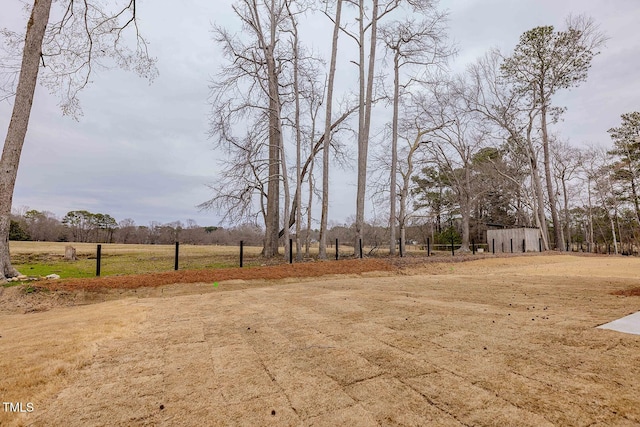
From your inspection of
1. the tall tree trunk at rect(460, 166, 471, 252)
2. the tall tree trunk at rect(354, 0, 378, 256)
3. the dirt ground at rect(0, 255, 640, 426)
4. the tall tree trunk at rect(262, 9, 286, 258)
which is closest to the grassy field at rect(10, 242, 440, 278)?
the tall tree trunk at rect(262, 9, 286, 258)

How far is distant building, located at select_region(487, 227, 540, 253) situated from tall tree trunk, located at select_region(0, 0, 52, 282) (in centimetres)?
2704

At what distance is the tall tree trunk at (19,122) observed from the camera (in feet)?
25.4

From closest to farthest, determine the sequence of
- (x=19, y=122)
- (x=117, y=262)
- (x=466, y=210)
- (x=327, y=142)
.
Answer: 1. (x=19, y=122)
2. (x=327, y=142)
3. (x=117, y=262)
4. (x=466, y=210)

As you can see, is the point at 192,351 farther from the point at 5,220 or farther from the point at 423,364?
the point at 5,220

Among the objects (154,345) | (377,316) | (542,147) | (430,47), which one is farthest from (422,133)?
(154,345)

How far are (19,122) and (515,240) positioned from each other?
2868 centimetres

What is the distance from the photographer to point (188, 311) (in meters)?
4.78

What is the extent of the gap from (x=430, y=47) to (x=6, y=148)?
18792 millimetres

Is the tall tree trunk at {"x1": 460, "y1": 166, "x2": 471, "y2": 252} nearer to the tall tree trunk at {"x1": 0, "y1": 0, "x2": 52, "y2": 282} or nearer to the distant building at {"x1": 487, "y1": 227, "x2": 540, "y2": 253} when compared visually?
the distant building at {"x1": 487, "y1": 227, "x2": 540, "y2": 253}

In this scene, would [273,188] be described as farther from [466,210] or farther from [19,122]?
[466,210]

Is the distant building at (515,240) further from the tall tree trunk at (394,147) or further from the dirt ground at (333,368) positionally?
the dirt ground at (333,368)

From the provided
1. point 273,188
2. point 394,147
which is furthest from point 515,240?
point 273,188

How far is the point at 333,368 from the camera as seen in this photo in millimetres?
2309

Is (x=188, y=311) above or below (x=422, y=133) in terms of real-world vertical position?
below
